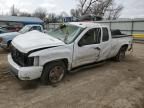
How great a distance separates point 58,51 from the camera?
192 inches

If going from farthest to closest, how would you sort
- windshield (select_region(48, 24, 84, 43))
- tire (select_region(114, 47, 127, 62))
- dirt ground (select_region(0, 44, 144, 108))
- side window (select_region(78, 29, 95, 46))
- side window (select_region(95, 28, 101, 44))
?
tire (select_region(114, 47, 127, 62)) → side window (select_region(95, 28, 101, 44)) → side window (select_region(78, 29, 95, 46)) → windshield (select_region(48, 24, 84, 43)) → dirt ground (select_region(0, 44, 144, 108))

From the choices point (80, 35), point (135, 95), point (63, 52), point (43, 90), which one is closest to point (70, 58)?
point (63, 52)

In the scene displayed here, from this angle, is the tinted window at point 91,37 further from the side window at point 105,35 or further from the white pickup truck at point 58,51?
the side window at point 105,35

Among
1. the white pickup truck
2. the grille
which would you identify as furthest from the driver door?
the grille

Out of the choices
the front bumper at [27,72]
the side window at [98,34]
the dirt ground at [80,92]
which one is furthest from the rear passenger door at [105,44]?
the front bumper at [27,72]

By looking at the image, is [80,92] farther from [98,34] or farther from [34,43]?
[98,34]

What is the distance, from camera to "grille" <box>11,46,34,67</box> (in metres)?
4.49

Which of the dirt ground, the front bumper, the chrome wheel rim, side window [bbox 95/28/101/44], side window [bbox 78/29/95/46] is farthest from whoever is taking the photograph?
side window [bbox 95/28/101/44]

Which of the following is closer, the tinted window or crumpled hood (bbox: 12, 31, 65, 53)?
crumpled hood (bbox: 12, 31, 65, 53)

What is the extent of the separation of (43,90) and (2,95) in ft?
3.29

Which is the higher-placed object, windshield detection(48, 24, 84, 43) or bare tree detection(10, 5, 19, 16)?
bare tree detection(10, 5, 19, 16)

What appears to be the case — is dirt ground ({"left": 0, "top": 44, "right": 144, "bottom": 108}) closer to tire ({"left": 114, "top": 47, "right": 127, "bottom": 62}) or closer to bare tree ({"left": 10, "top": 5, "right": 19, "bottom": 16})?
tire ({"left": 114, "top": 47, "right": 127, "bottom": 62})

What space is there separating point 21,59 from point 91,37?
2.50 meters

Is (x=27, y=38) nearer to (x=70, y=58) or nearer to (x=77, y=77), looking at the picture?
(x=70, y=58)
